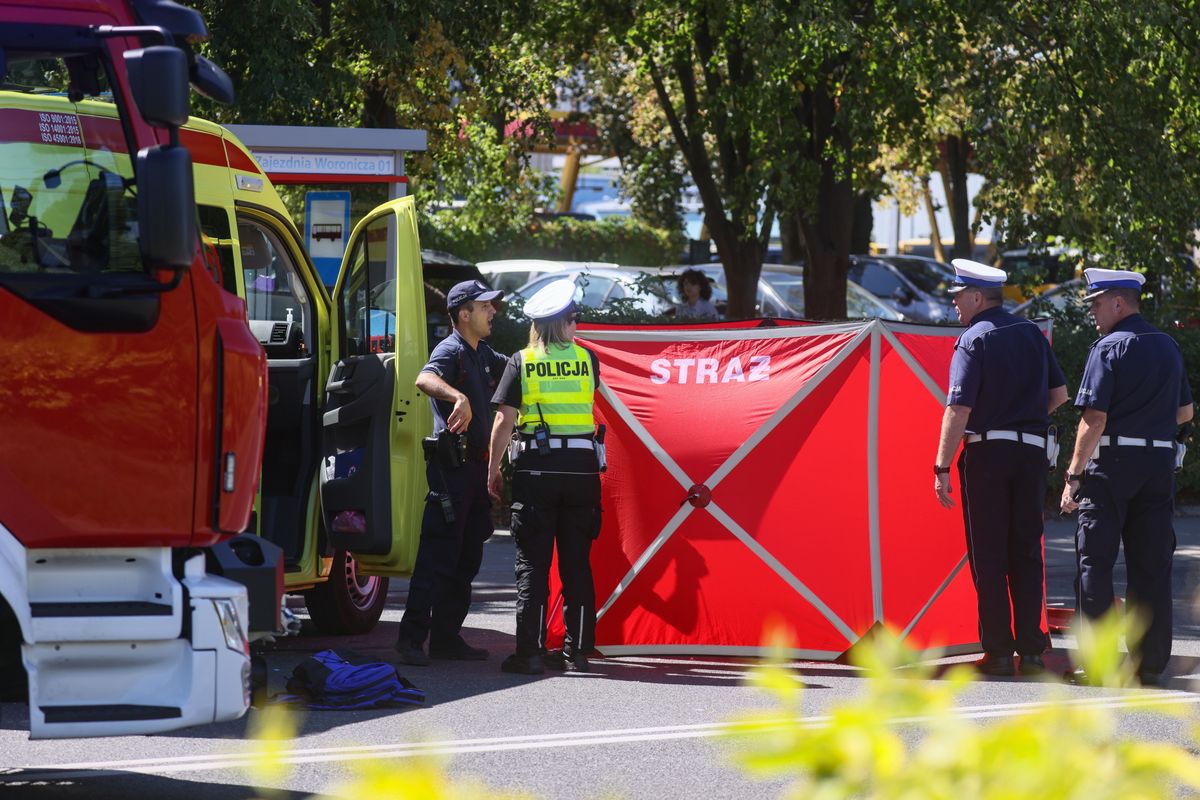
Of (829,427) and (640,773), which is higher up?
(829,427)

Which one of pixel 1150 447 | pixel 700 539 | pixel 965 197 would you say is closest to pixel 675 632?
pixel 700 539

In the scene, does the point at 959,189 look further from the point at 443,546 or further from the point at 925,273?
the point at 443,546

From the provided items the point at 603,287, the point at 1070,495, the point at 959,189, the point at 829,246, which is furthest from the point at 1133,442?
the point at 959,189

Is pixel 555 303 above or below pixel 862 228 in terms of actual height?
below

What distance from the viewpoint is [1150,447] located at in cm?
769

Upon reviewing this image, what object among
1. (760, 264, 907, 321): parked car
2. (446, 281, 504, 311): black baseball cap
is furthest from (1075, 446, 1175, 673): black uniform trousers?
(760, 264, 907, 321): parked car

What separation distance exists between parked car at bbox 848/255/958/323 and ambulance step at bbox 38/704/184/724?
1938 centimetres

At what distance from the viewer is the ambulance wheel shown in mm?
8688

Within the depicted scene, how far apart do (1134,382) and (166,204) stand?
15.4 ft

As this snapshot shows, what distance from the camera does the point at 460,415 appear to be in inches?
307

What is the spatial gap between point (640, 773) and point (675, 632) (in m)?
2.38

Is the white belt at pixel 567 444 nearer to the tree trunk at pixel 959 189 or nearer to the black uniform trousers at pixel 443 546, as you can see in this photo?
the black uniform trousers at pixel 443 546

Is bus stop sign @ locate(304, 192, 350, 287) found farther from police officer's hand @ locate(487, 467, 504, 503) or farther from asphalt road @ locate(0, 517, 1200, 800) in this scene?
police officer's hand @ locate(487, 467, 504, 503)

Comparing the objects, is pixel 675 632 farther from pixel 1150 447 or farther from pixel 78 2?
pixel 78 2
